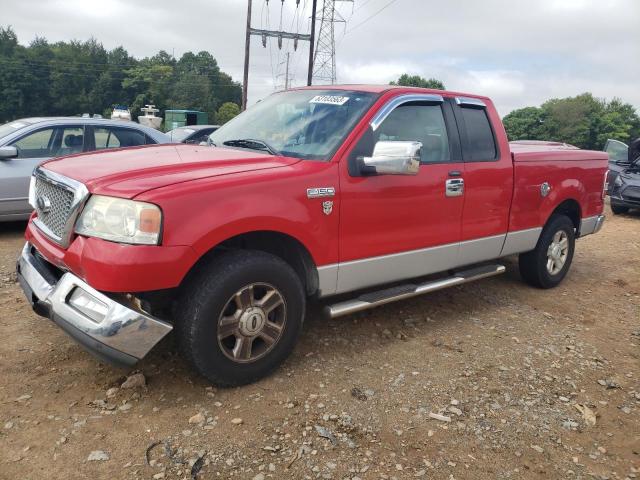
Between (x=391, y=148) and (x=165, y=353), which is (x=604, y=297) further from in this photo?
(x=165, y=353)

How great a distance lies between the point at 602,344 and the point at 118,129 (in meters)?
6.28

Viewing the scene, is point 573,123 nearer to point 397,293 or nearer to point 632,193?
point 632,193

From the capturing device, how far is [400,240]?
12.6 feet

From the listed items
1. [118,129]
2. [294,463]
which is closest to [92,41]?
[118,129]

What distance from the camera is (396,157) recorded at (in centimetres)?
326

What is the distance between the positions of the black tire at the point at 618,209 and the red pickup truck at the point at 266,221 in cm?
886

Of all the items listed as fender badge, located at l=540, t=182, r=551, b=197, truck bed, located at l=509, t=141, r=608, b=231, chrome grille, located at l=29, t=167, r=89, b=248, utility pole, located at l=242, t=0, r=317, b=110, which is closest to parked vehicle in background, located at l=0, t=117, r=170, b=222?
chrome grille, located at l=29, t=167, r=89, b=248

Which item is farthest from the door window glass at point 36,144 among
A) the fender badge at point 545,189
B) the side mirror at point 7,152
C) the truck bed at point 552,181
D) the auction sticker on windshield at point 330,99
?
the fender badge at point 545,189

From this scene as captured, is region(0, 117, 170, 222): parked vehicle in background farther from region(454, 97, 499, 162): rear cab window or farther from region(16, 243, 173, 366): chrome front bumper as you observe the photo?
region(454, 97, 499, 162): rear cab window

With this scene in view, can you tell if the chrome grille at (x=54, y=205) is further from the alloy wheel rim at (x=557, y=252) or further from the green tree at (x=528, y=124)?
the green tree at (x=528, y=124)

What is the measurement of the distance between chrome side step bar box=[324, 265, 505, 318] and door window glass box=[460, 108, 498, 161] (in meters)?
0.98

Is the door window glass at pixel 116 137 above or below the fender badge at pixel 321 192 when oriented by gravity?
above

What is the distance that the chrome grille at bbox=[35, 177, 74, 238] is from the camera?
9.83 feet

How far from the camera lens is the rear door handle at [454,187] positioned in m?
4.07
